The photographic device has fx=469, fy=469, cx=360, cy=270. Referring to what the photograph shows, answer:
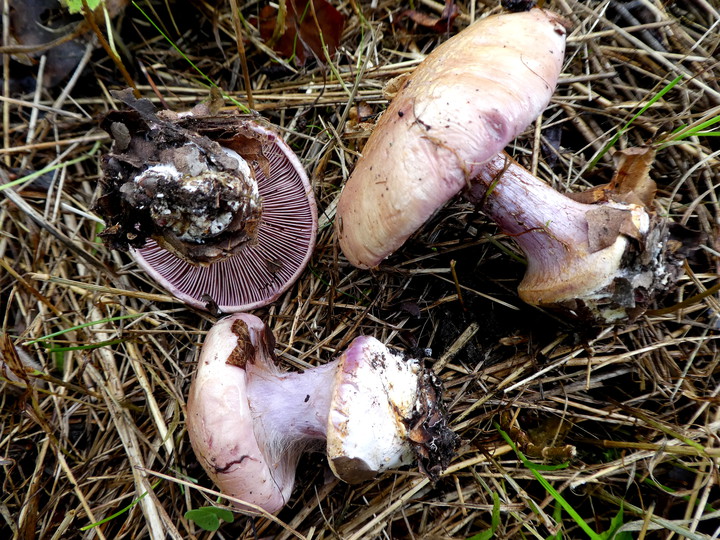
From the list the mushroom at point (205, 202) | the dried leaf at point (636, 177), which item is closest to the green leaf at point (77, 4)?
the mushroom at point (205, 202)

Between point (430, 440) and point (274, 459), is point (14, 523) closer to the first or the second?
point (274, 459)

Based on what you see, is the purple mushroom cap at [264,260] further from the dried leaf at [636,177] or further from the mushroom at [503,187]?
the dried leaf at [636,177]

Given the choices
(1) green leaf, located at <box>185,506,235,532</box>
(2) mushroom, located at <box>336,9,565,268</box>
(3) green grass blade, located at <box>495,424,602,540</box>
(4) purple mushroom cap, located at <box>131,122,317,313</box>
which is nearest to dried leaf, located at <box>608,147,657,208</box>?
(2) mushroom, located at <box>336,9,565,268</box>

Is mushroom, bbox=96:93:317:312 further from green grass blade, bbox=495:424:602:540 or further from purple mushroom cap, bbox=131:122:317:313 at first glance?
green grass blade, bbox=495:424:602:540

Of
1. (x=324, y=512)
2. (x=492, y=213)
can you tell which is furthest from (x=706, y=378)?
(x=324, y=512)

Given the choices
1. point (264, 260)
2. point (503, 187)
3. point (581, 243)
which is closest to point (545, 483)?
point (581, 243)
